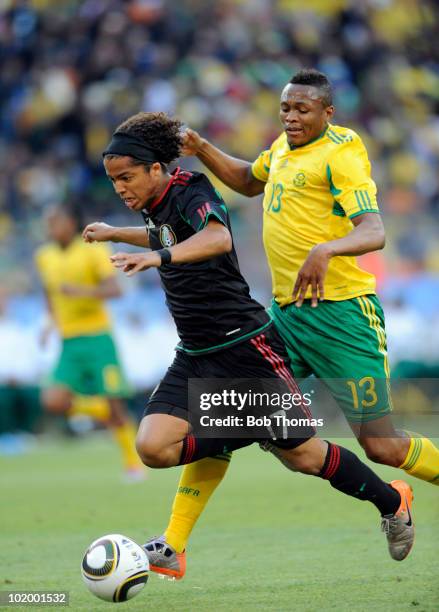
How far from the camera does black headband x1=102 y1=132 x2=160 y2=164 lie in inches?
218

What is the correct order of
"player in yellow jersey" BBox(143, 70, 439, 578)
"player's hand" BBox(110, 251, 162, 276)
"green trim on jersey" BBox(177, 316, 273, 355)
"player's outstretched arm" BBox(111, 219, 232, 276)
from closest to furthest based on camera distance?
"player's hand" BBox(110, 251, 162, 276) → "player's outstretched arm" BBox(111, 219, 232, 276) → "green trim on jersey" BBox(177, 316, 273, 355) → "player in yellow jersey" BBox(143, 70, 439, 578)

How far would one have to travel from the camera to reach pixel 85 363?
11.3m

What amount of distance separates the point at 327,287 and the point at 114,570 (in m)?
2.04

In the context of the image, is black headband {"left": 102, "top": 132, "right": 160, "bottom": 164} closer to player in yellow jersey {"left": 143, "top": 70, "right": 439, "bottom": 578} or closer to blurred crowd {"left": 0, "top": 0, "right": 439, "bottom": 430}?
player in yellow jersey {"left": 143, "top": 70, "right": 439, "bottom": 578}

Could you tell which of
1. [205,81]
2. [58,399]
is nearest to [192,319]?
[58,399]

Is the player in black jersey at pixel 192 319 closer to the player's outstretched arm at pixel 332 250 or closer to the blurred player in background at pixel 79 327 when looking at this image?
the player's outstretched arm at pixel 332 250

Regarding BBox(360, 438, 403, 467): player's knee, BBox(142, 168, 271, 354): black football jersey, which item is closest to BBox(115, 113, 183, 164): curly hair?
BBox(142, 168, 271, 354): black football jersey

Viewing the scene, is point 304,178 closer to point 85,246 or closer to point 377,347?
point 377,347

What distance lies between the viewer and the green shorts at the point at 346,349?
608cm

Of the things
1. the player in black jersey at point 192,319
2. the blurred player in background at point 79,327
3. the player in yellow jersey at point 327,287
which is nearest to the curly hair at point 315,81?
the player in yellow jersey at point 327,287

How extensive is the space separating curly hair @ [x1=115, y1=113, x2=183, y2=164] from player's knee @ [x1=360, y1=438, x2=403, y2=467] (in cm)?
185

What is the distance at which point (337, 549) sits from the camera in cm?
660

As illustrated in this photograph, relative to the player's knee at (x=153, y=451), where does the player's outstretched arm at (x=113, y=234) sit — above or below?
above

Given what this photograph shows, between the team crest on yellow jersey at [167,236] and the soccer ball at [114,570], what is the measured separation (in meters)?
1.47
